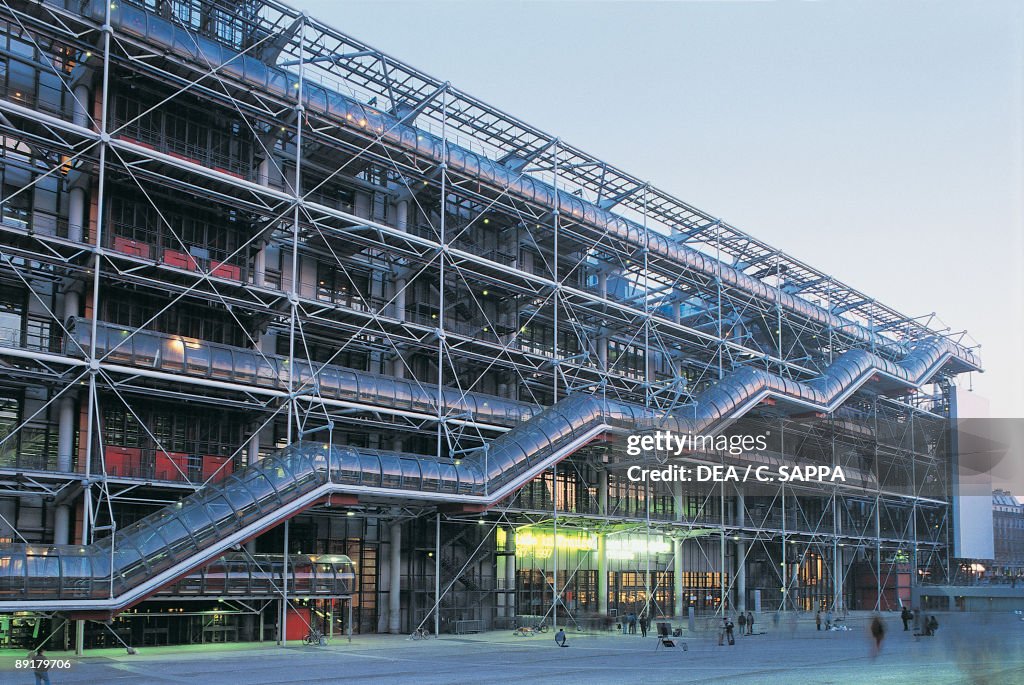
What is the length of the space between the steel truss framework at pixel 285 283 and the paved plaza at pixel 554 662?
2809mm

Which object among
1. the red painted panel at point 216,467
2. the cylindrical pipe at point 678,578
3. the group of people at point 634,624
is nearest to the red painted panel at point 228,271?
the red painted panel at point 216,467

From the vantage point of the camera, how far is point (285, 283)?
28891 millimetres

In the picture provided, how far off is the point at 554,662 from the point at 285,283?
13575 mm

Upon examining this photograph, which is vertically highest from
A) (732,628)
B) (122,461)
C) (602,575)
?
(122,461)

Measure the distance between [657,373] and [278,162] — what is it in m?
20.0

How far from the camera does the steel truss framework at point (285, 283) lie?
77.0ft

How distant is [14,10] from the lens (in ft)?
74.5

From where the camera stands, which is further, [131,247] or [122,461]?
[131,247]

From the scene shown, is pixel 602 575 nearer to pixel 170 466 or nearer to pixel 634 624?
pixel 634 624

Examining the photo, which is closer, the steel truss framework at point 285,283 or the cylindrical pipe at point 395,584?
the steel truss framework at point 285,283

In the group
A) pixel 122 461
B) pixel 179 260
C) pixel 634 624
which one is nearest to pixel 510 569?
pixel 634 624

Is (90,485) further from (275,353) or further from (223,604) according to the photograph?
(275,353)

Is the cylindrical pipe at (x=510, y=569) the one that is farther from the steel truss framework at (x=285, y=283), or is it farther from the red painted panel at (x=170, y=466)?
the red painted panel at (x=170, y=466)

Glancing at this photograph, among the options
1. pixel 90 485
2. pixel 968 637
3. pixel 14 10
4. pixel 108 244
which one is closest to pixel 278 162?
pixel 108 244
